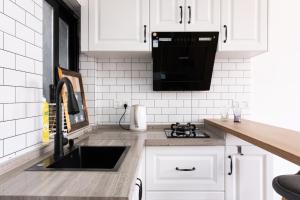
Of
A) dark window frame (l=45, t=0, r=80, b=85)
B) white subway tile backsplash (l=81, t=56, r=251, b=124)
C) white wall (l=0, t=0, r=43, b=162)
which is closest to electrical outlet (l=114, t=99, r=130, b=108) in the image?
white subway tile backsplash (l=81, t=56, r=251, b=124)

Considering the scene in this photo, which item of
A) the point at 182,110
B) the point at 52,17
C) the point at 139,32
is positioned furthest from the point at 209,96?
the point at 52,17

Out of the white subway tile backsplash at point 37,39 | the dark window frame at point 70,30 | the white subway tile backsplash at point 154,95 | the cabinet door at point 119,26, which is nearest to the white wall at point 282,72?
the white subway tile backsplash at point 154,95

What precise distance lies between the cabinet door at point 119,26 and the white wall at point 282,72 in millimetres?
1303

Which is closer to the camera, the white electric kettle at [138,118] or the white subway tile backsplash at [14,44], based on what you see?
the white subway tile backsplash at [14,44]

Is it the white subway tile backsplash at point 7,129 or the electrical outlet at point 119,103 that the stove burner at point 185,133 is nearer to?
the electrical outlet at point 119,103

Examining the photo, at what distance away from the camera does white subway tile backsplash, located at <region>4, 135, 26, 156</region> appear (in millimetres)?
1084

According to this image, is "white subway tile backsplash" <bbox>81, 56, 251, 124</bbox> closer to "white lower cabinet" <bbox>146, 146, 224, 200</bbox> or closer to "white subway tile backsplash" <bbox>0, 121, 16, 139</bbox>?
"white lower cabinet" <bbox>146, 146, 224, 200</bbox>

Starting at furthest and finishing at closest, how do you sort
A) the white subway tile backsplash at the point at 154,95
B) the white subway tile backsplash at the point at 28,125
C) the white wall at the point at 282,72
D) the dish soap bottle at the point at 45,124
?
the white wall at the point at 282,72 < the white subway tile backsplash at the point at 154,95 < the dish soap bottle at the point at 45,124 < the white subway tile backsplash at the point at 28,125

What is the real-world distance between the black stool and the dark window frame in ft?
5.30

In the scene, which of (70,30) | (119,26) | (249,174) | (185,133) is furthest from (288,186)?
(70,30)

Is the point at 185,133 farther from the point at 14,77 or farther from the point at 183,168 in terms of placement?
the point at 14,77

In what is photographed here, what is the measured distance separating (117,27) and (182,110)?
0.98m

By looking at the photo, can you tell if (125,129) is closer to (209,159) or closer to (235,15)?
(209,159)

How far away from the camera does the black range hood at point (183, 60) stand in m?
2.15
